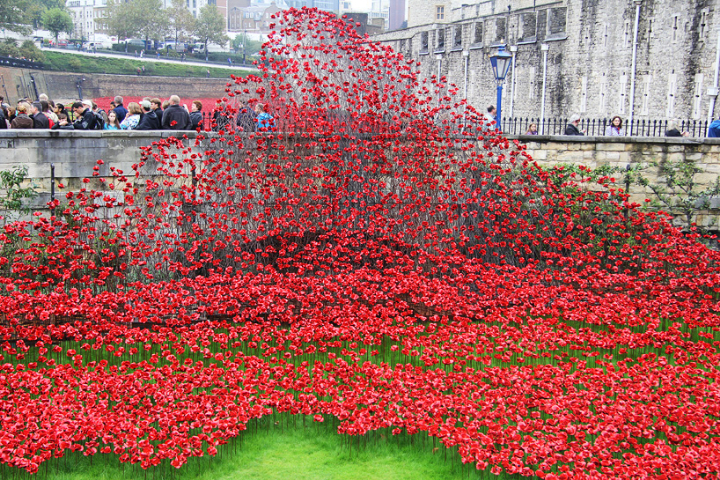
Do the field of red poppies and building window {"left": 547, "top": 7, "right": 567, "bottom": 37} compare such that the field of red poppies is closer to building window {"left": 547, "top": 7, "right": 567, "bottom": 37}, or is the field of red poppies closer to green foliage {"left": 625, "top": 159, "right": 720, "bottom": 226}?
green foliage {"left": 625, "top": 159, "right": 720, "bottom": 226}

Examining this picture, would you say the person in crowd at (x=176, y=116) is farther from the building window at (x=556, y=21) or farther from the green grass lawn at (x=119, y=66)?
the green grass lawn at (x=119, y=66)

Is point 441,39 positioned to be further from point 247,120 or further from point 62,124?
point 247,120

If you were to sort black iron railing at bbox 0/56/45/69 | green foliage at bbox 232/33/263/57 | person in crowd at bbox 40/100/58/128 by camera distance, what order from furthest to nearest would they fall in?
1. green foliage at bbox 232/33/263/57
2. black iron railing at bbox 0/56/45/69
3. person in crowd at bbox 40/100/58/128

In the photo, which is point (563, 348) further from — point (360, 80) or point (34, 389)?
point (360, 80)

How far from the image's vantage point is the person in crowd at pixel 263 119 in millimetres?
11154

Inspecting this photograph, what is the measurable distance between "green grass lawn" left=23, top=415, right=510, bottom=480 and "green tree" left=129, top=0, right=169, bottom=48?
287 ft

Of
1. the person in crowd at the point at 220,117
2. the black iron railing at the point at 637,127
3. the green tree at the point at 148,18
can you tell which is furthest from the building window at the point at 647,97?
the green tree at the point at 148,18

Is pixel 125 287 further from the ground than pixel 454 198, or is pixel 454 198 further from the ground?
pixel 454 198

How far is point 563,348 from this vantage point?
7711 mm

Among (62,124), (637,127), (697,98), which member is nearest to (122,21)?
(697,98)

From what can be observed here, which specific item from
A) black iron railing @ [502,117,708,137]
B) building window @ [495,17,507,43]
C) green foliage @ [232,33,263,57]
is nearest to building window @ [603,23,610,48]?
black iron railing @ [502,117,708,137]

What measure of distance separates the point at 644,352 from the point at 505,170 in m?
4.17

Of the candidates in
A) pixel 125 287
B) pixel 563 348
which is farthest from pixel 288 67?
pixel 563 348

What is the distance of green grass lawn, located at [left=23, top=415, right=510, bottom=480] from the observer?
5336 mm
